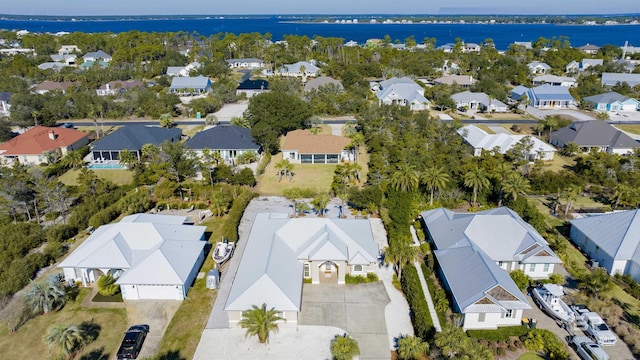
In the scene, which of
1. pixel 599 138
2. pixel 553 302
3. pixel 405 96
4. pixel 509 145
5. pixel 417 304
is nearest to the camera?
pixel 417 304

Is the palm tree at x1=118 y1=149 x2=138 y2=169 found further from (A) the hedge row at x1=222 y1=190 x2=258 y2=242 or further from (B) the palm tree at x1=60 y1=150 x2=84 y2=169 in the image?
(A) the hedge row at x1=222 y1=190 x2=258 y2=242

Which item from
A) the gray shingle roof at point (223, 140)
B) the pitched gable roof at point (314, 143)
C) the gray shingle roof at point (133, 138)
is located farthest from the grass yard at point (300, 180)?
the gray shingle roof at point (133, 138)

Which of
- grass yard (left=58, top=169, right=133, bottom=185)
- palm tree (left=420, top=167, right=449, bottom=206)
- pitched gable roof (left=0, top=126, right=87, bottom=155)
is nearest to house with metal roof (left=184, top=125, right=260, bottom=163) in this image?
grass yard (left=58, top=169, right=133, bottom=185)

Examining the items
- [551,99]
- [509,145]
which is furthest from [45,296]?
[551,99]

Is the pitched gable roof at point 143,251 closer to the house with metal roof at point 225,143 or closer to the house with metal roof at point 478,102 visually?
the house with metal roof at point 225,143

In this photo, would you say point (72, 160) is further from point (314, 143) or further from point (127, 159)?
point (314, 143)

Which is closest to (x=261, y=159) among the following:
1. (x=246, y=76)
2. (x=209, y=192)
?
(x=209, y=192)

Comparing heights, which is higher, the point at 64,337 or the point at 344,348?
the point at 64,337

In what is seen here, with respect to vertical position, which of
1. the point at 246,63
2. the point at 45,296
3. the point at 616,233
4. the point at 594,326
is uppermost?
the point at 246,63

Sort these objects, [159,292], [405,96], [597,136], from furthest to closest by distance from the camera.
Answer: [405,96] → [597,136] → [159,292]
